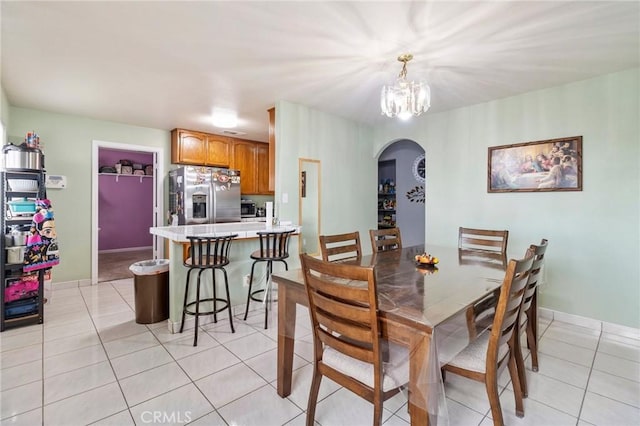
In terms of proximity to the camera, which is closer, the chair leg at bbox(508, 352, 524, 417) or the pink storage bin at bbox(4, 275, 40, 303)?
the chair leg at bbox(508, 352, 524, 417)

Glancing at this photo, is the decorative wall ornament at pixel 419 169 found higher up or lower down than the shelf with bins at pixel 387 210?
higher up

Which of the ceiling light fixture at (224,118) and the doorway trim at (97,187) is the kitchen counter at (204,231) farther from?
the doorway trim at (97,187)

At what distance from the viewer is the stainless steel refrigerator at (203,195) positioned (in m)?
4.41

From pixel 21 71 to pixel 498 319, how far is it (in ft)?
13.4

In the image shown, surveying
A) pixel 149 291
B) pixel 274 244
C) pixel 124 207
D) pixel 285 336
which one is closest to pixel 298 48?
pixel 274 244

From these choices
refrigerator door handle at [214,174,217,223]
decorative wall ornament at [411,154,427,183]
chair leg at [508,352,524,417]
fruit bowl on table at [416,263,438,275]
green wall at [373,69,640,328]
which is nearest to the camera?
chair leg at [508,352,524,417]

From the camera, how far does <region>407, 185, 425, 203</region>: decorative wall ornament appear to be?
5719 mm

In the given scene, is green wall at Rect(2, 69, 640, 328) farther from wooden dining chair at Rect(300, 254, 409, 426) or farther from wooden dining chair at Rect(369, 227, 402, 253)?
wooden dining chair at Rect(300, 254, 409, 426)

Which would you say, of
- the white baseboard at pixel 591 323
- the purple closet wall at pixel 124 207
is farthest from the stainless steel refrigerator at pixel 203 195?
the white baseboard at pixel 591 323

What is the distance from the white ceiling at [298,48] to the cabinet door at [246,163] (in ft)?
6.27

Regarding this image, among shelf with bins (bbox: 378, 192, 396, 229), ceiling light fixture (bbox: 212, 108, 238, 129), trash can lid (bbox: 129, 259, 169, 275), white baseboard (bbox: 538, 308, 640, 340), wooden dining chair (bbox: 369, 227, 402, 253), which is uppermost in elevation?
ceiling light fixture (bbox: 212, 108, 238, 129)

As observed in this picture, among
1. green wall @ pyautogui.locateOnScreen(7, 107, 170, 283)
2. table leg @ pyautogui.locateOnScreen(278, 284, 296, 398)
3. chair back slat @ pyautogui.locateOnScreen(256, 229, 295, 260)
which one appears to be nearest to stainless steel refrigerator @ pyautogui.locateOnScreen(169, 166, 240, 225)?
green wall @ pyautogui.locateOnScreen(7, 107, 170, 283)

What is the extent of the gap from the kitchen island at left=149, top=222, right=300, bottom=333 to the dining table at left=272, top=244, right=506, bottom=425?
1.17 m

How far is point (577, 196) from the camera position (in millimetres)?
2941
